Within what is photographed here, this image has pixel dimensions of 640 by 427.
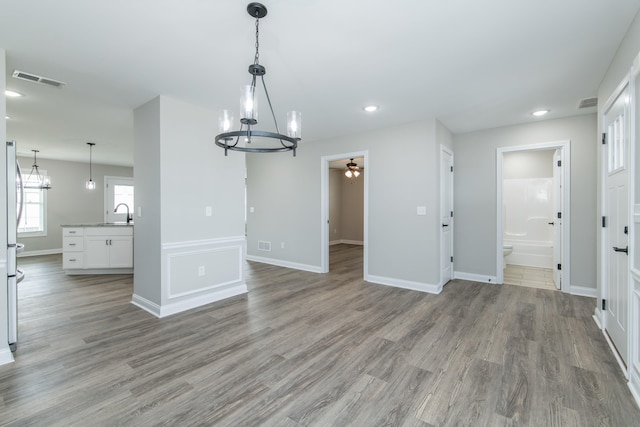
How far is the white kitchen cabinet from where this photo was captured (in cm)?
526

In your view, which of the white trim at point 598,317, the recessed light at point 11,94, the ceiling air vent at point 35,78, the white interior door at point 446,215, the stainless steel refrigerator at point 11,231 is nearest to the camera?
the stainless steel refrigerator at point 11,231

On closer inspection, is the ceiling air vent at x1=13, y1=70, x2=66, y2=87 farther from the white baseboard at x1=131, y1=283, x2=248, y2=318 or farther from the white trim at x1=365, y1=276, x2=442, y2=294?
the white trim at x1=365, y1=276, x2=442, y2=294

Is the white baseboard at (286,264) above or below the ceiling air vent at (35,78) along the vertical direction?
below

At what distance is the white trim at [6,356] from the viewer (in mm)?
2281

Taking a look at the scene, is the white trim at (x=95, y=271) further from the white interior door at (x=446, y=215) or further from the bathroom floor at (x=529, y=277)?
the bathroom floor at (x=529, y=277)

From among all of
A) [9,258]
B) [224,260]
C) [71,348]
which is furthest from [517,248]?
[9,258]

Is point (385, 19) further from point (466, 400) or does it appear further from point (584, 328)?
point (584, 328)

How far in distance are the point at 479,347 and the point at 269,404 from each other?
186cm

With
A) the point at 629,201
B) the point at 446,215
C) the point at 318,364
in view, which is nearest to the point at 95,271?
the point at 318,364

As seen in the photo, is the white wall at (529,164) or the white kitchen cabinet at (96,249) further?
the white wall at (529,164)

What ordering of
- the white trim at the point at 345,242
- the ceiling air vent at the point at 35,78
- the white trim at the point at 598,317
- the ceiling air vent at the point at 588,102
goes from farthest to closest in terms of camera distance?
the white trim at the point at 345,242
the ceiling air vent at the point at 588,102
the white trim at the point at 598,317
the ceiling air vent at the point at 35,78

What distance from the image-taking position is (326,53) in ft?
7.87

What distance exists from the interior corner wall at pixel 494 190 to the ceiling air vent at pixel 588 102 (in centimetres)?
47

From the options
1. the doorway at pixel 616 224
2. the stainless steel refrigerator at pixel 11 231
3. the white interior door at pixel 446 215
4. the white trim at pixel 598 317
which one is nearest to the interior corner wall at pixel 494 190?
the white interior door at pixel 446 215
